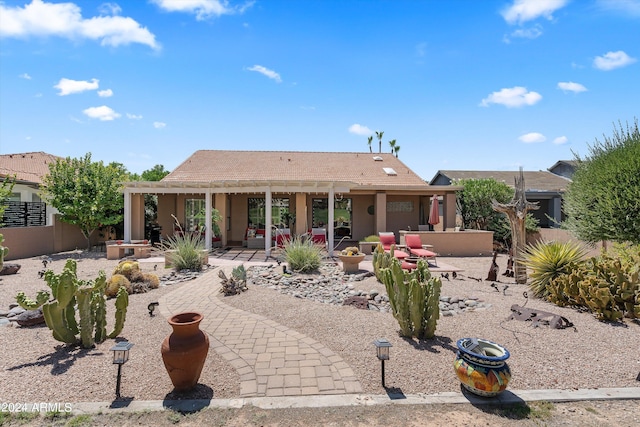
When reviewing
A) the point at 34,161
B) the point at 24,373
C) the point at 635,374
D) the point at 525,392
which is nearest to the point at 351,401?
the point at 525,392

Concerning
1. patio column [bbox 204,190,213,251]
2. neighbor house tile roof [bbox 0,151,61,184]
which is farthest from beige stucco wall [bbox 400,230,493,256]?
neighbor house tile roof [bbox 0,151,61,184]

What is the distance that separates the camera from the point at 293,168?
18.8 meters

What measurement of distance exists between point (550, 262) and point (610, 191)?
190 cm

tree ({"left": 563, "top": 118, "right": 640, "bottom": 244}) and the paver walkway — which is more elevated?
tree ({"left": 563, "top": 118, "right": 640, "bottom": 244})

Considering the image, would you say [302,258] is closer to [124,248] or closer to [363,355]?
[363,355]

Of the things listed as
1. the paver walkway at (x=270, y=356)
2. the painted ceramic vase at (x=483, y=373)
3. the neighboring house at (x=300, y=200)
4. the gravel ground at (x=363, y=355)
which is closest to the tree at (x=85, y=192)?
the neighboring house at (x=300, y=200)

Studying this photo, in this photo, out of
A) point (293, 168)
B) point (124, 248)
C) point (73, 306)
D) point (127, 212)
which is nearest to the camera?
point (73, 306)

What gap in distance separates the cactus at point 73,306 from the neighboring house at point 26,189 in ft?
32.6

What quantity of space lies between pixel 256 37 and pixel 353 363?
9.42 m

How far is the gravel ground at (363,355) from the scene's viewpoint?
3.73m

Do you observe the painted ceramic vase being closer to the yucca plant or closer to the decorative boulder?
the yucca plant

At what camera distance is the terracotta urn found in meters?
10.1

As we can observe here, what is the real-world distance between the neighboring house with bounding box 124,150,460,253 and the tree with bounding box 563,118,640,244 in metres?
8.05

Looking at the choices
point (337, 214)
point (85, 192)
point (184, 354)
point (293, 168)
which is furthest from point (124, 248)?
point (184, 354)
